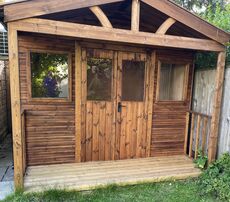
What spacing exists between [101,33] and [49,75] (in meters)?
1.22

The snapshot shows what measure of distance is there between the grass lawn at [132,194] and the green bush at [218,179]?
0.09 meters

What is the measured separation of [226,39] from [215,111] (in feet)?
3.60

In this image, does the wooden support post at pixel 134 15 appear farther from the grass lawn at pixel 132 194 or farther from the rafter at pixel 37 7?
the grass lawn at pixel 132 194

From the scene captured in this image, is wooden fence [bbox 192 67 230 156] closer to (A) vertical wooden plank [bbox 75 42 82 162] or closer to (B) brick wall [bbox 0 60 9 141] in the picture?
(A) vertical wooden plank [bbox 75 42 82 162]

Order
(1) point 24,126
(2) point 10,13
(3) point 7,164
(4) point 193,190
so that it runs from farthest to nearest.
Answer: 1. (3) point 7,164
2. (1) point 24,126
3. (4) point 193,190
4. (2) point 10,13

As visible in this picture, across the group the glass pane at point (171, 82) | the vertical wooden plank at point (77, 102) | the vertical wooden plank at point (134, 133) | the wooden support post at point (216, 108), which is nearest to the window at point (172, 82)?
the glass pane at point (171, 82)

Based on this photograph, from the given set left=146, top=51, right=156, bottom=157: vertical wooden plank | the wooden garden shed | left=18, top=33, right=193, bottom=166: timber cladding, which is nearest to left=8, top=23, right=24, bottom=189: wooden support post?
the wooden garden shed

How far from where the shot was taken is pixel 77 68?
301 cm

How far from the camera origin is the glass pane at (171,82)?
138 inches

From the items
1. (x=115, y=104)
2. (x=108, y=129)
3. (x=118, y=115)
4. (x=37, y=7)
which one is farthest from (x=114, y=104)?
(x=37, y=7)

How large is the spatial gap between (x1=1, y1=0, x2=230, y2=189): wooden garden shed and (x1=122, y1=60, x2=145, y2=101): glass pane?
0.02 meters

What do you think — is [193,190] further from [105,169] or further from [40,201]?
[40,201]

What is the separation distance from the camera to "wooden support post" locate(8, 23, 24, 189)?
2100mm

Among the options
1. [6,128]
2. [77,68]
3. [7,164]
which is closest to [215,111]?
[77,68]
